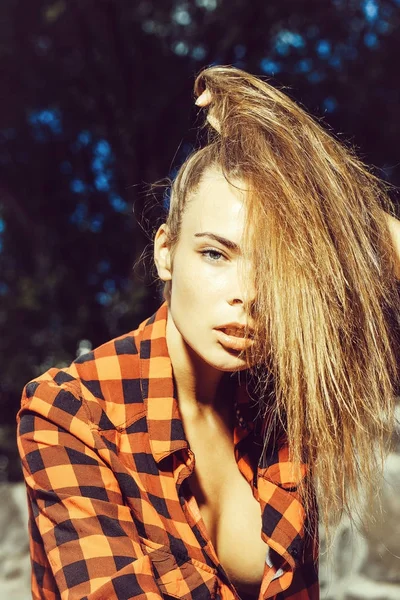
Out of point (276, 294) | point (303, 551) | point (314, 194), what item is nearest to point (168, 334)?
point (276, 294)

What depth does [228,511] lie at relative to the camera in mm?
1651

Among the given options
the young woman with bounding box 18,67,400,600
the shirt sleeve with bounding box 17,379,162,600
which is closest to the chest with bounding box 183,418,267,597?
the young woman with bounding box 18,67,400,600

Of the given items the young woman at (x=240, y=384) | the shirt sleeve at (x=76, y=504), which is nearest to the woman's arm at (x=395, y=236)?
the young woman at (x=240, y=384)

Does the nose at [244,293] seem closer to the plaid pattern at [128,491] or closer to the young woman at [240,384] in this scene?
the young woman at [240,384]

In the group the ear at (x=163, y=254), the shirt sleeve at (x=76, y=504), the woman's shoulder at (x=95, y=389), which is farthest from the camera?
the ear at (x=163, y=254)

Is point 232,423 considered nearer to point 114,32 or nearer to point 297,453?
point 297,453

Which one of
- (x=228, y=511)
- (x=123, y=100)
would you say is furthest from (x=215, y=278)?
(x=123, y=100)

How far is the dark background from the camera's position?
14.6 ft

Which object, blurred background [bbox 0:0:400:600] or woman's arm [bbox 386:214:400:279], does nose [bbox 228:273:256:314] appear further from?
blurred background [bbox 0:0:400:600]

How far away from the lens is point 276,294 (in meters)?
1.31

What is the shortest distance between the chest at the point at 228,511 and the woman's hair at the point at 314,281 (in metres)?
0.18

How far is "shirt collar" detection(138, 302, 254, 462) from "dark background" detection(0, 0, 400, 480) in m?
2.66

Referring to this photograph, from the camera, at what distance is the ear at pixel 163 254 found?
1.59 m

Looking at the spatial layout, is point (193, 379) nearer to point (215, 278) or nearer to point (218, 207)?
point (215, 278)
